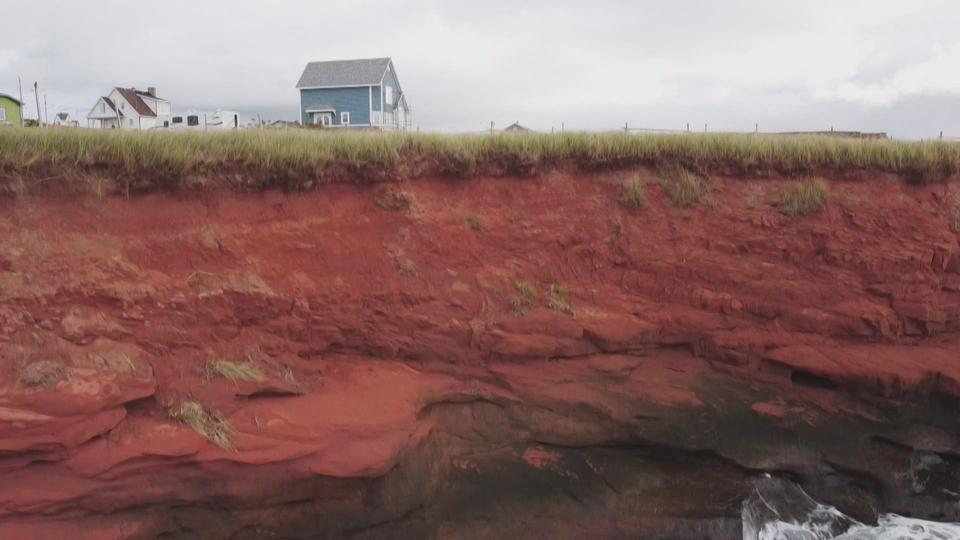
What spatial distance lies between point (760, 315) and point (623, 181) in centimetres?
174

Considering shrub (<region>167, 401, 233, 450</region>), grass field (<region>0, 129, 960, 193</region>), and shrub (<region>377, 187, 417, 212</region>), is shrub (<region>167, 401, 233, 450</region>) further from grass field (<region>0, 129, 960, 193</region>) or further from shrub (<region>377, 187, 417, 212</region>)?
shrub (<region>377, 187, 417, 212</region>)

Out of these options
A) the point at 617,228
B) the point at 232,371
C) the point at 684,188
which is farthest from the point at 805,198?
the point at 232,371

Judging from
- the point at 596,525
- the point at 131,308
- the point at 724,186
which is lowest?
the point at 596,525

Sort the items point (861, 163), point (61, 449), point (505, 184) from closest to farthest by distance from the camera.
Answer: point (61, 449)
point (505, 184)
point (861, 163)

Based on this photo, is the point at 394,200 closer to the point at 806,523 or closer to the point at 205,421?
the point at 205,421

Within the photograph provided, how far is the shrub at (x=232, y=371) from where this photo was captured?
451 centimetres

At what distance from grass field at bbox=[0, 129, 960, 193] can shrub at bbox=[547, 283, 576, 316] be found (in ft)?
3.57

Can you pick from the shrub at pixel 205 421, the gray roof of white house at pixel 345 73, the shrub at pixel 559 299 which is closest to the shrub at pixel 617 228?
the shrub at pixel 559 299

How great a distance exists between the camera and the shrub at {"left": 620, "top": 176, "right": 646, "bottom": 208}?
5684mm

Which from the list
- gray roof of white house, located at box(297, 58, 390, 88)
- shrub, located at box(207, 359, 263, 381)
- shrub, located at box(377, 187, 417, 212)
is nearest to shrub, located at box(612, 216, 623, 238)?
shrub, located at box(377, 187, 417, 212)

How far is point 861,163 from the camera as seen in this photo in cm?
600

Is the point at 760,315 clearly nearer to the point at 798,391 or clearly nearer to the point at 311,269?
the point at 798,391

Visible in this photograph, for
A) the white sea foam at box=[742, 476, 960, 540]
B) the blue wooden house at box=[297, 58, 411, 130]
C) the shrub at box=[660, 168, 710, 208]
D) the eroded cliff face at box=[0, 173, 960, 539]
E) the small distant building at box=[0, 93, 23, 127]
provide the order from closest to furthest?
the eroded cliff face at box=[0, 173, 960, 539] < the white sea foam at box=[742, 476, 960, 540] < the shrub at box=[660, 168, 710, 208] < the small distant building at box=[0, 93, 23, 127] < the blue wooden house at box=[297, 58, 411, 130]

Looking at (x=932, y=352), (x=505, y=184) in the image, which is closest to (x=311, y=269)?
(x=505, y=184)
